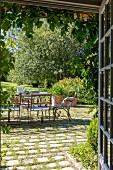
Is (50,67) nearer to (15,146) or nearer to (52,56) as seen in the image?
(52,56)

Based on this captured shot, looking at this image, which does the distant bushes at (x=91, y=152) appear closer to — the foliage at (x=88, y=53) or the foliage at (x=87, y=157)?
the foliage at (x=87, y=157)

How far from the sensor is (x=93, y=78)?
251 centimetres

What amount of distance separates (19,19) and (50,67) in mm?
10897

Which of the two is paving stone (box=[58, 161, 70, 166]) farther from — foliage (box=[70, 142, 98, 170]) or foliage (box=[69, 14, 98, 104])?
foliage (box=[69, 14, 98, 104])

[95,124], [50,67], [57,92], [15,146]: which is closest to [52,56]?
[50,67]

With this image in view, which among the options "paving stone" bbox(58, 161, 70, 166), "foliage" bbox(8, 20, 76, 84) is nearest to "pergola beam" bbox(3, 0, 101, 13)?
"paving stone" bbox(58, 161, 70, 166)

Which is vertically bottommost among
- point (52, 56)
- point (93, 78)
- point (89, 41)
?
point (93, 78)

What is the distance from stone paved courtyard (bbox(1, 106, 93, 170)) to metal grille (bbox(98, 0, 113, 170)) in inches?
32.0

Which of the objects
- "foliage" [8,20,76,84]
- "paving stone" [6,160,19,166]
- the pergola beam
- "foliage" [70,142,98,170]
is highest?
"foliage" [8,20,76,84]

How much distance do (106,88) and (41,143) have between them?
8.59ft

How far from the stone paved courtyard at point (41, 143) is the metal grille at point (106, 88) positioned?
812 millimetres

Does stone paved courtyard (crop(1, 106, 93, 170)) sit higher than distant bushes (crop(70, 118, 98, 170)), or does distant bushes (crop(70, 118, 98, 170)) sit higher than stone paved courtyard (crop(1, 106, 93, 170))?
distant bushes (crop(70, 118, 98, 170))

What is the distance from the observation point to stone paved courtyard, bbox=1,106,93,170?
3055mm

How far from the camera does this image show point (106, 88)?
1680mm
